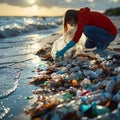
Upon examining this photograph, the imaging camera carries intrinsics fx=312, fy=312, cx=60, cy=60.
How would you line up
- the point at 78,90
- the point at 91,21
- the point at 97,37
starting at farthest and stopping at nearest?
1. the point at 97,37
2. the point at 91,21
3. the point at 78,90

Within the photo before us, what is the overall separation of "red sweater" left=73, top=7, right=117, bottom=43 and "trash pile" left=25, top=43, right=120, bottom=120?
76 cm

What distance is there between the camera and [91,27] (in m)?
8.50

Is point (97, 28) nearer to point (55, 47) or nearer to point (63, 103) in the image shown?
point (55, 47)

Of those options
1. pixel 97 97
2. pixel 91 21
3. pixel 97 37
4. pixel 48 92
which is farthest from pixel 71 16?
pixel 97 97

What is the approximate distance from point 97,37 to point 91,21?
71 cm

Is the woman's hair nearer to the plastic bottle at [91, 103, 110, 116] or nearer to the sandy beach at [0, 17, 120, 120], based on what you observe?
the sandy beach at [0, 17, 120, 120]

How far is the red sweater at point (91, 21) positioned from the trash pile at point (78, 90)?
2.49 feet

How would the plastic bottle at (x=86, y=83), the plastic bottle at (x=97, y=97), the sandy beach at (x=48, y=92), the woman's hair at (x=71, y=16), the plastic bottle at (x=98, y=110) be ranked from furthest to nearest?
1. the woman's hair at (x=71, y=16)
2. the plastic bottle at (x=86, y=83)
3. the plastic bottle at (x=97, y=97)
4. the sandy beach at (x=48, y=92)
5. the plastic bottle at (x=98, y=110)

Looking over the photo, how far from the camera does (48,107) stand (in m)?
4.30

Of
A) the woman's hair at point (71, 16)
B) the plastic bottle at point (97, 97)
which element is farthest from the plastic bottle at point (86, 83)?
the woman's hair at point (71, 16)

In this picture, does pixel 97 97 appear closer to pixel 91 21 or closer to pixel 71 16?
pixel 71 16

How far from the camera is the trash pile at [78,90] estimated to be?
3.96 metres

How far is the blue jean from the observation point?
8.57 m

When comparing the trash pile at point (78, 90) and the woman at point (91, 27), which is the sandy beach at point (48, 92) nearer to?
the trash pile at point (78, 90)
